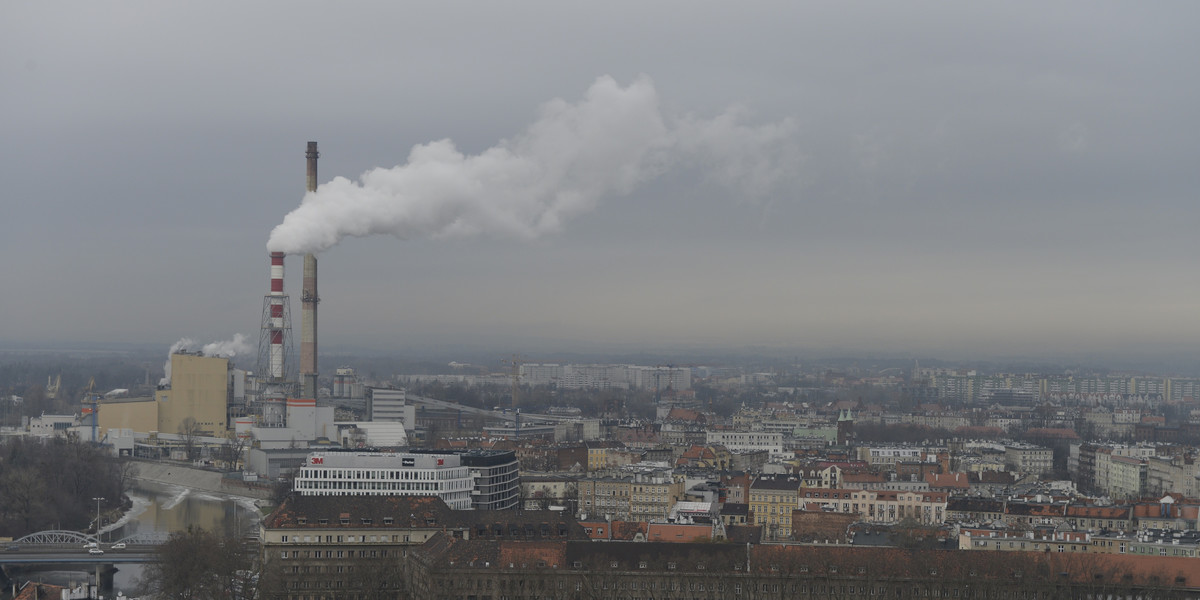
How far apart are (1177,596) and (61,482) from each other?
4041 centimetres

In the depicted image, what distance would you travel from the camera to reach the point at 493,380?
192 meters

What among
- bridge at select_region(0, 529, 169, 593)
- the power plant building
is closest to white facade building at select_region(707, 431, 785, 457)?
the power plant building

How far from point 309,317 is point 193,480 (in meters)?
13.4

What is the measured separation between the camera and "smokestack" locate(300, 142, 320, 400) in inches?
3216

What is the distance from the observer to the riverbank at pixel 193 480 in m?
66.7

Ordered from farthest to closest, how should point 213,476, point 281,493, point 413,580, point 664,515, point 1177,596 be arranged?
point 213,476
point 281,493
point 664,515
point 413,580
point 1177,596

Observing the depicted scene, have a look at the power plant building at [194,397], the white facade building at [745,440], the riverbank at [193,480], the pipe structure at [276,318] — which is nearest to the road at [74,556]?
the riverbank at [193,480]

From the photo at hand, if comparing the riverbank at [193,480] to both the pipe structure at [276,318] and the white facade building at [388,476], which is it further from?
the white facade building at [388,476]

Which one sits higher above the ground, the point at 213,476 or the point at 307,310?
the point at 307,310

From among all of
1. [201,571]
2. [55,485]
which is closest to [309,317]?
[55,485]

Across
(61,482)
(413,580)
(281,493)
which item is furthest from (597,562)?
(61,482)

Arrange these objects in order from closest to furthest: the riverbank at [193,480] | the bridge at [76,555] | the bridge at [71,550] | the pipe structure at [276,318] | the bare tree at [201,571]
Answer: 1. the bare tree at [201,571]
2. the bridge at [76,555]
3. the bridge at [71,550]
4. the riverbank at [193,480]
5. the pipe structure at [276,318]

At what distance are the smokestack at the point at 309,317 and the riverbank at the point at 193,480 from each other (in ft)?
31.4

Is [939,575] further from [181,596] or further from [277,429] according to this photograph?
[277,429]
